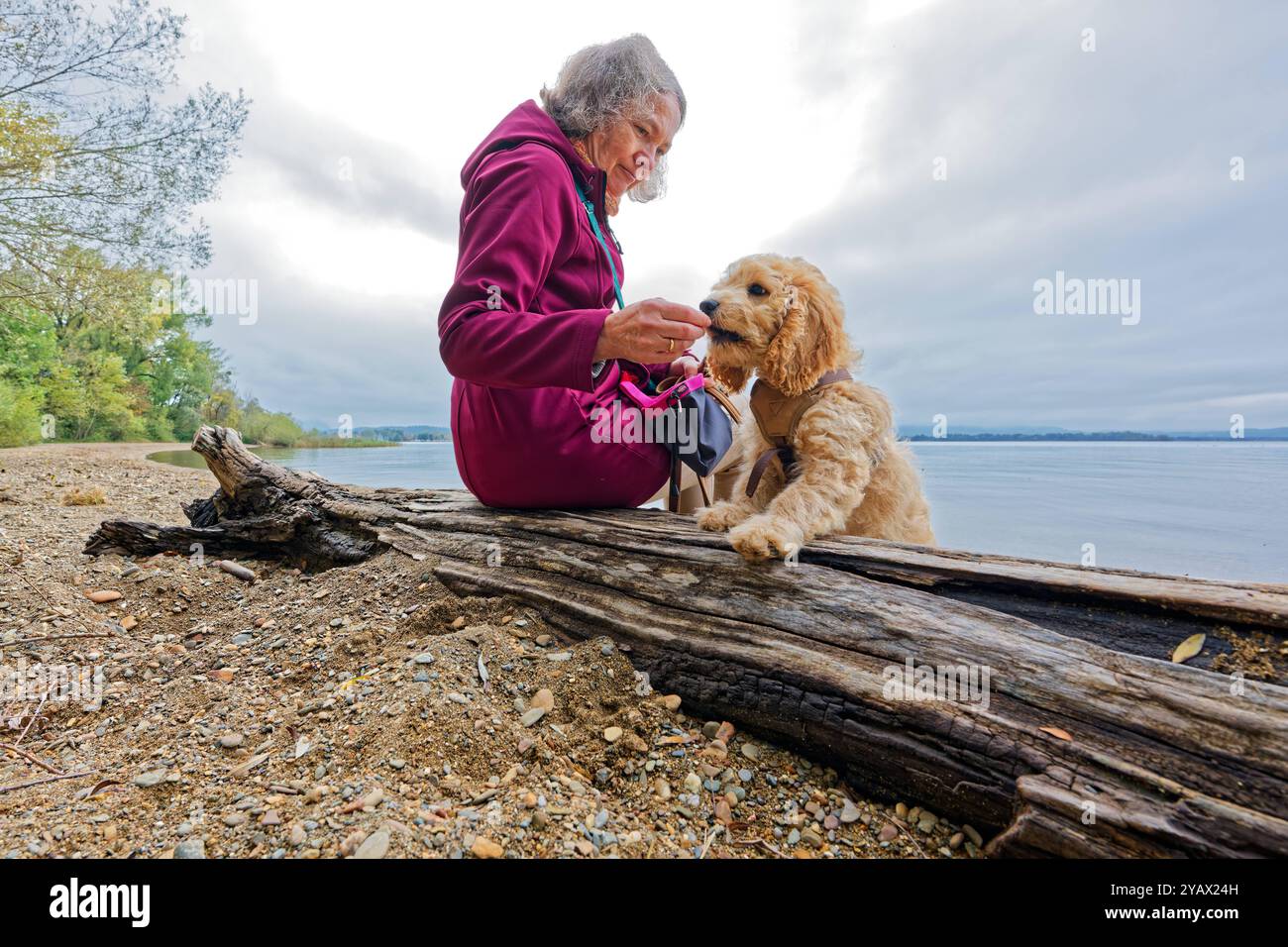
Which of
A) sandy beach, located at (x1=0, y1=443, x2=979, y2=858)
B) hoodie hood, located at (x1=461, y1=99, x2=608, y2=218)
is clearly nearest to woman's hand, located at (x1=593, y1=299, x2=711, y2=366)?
hoodie hood, located at (x1=461, y1=99, x2=608, y2=218)

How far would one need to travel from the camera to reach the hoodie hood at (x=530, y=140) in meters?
2.80

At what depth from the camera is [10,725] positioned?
8.14 ft

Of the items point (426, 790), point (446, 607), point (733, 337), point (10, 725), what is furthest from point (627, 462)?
point (10, 725)

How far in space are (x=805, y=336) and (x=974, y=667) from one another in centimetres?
179

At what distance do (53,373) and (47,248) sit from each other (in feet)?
32.2

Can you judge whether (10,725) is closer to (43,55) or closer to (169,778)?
(169,778)

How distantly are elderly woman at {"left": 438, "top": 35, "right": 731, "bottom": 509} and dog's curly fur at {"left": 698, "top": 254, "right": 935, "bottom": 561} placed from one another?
0.58m

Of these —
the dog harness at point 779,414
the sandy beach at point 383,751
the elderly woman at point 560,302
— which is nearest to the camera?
the sandy beach at point 383,751

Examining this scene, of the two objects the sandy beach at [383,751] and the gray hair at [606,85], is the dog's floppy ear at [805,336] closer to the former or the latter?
the gray hair at [606,85]

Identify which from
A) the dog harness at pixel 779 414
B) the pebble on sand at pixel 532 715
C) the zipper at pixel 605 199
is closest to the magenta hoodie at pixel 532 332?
the zipper at pixel 605 199

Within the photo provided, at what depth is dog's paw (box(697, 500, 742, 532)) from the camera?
2982mm

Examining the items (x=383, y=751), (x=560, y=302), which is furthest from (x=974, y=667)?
(x=560, y=302)

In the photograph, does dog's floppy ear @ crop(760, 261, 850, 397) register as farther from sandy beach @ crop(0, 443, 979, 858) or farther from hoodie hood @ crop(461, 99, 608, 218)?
sandy beach @ crop(0, 443, 979, 858)

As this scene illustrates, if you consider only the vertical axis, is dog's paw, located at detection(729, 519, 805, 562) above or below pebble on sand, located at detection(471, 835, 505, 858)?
above
